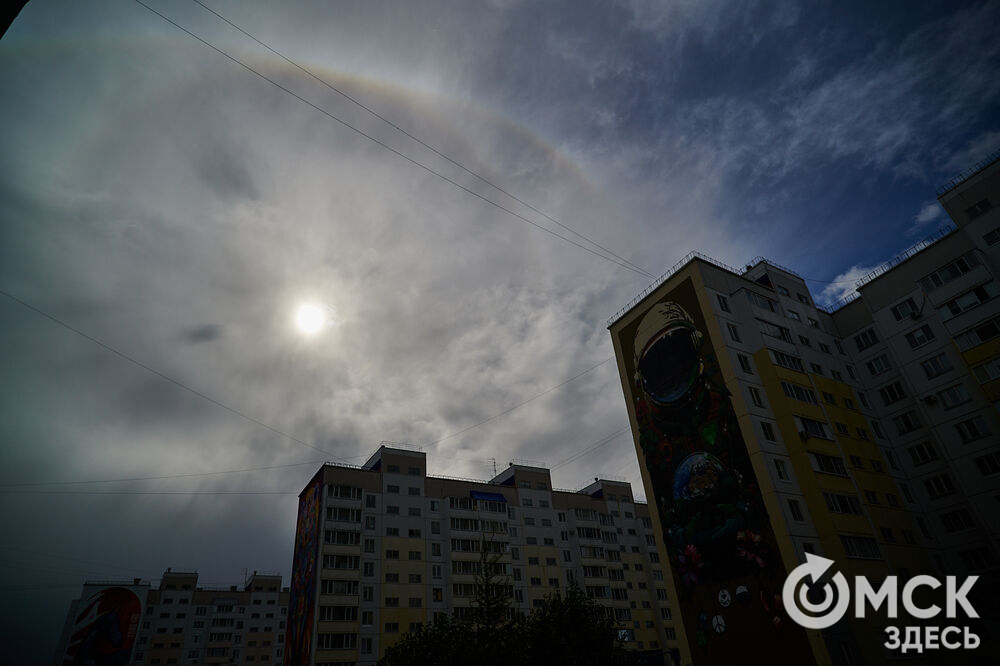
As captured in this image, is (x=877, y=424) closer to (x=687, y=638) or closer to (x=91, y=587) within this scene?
(x=687, y=638)

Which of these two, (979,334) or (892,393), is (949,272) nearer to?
(979,334)

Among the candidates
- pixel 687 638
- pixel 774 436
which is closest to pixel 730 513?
pixel 774 436

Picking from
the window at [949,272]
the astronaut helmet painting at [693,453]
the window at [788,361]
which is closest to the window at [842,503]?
the astronaut helmet painting at [693,453]

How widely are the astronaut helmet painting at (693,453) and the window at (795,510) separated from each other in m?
2.51

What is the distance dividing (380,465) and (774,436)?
59.1m

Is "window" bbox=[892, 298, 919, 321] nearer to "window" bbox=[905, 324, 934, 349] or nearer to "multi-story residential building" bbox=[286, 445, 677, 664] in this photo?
"window" bbox=[905, 324, 934, 349]

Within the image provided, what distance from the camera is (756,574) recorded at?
4012 cm

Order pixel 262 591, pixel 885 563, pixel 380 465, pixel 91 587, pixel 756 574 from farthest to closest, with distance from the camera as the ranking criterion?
pixel 262 591, pixel 91 587, pixel 380 465, pixel 885 563, pixel 756 574

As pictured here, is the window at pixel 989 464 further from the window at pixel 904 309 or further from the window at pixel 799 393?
the window at pixel 904 309

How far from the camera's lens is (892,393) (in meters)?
54.4

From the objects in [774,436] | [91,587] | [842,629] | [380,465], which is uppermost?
[380,465]

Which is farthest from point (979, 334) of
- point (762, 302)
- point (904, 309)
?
point (762, 302)

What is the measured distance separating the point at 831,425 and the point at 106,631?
113992mm

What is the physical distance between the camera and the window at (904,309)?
53.0 meters
